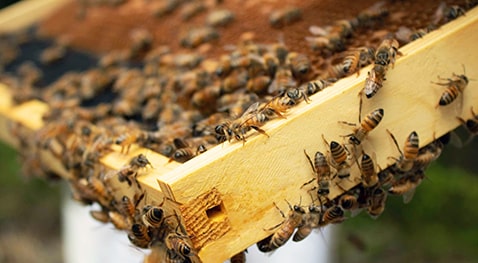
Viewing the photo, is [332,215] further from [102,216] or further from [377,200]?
[102,216]

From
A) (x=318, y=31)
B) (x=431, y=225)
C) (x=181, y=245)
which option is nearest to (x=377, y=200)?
(x=318, y=31)

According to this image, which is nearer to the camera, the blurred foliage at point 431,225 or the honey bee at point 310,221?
the honey bee at point 310,221

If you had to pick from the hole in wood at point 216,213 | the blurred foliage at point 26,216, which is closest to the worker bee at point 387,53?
the hole in wood at point 216,213

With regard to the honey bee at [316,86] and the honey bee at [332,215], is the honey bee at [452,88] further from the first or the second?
the honey bee at [332,215]

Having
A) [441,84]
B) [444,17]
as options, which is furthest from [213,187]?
[444,17]

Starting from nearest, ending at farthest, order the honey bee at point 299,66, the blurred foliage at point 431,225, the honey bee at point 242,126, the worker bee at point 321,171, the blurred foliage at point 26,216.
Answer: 1. the honey bee at point 242,126
2. the worker bee at point 321,171
3. the honey bee at point 299,66
4. the blurred foliage at point 431,225
5. the blurred foliage at point 26,216

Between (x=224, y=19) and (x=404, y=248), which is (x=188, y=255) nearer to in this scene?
(x=224, y=19)
